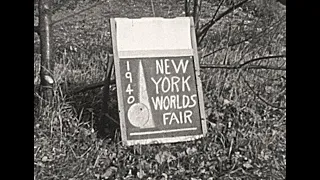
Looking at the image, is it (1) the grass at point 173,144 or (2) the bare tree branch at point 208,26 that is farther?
(2) the bare tree branch at point 208,26

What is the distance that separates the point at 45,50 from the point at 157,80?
389 millimetres

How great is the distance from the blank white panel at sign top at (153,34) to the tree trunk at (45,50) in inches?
9.0

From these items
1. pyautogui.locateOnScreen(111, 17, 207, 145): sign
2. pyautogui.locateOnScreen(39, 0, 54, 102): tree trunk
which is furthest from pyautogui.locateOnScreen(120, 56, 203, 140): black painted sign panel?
Answer: pyautogui.locateOnScreen(39, 0, 54, 102): tree trunk

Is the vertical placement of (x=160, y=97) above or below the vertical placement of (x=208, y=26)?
below

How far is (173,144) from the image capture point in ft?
6.34

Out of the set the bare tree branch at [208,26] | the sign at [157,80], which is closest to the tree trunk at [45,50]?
the sign at [157,80]

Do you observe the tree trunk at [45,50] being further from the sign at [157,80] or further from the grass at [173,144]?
the sign at [157,80]

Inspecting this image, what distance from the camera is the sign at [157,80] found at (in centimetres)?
190

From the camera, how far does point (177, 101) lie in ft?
6.37

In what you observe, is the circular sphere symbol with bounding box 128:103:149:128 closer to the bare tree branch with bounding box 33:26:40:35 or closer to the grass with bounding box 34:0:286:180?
the grass with bounding box 34:0:286:180

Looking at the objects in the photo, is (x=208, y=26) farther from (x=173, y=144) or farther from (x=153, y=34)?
(x=173, y=144)

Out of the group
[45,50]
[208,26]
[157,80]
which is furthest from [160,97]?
[45,50]

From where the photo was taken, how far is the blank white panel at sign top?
1.90m
